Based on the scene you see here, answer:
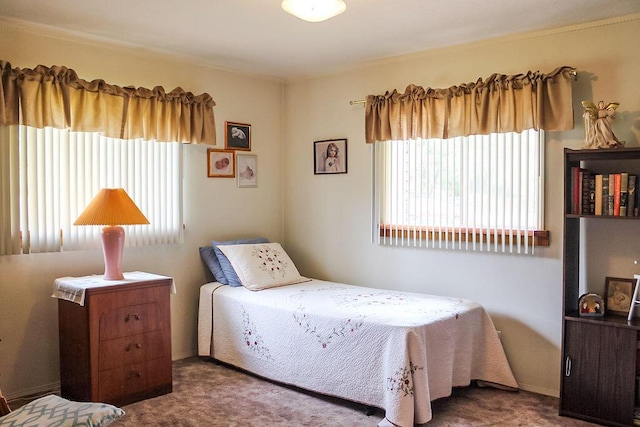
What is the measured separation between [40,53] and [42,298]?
1579 mm

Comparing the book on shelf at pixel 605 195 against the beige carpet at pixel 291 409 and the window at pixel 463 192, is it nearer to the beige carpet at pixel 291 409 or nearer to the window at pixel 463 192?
the window at pixel 463 192

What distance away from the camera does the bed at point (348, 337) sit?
9.75 feet

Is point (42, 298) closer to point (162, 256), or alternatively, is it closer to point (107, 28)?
point (162, 256)

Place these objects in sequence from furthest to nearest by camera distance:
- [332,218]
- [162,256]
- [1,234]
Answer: [332,218]
[162,256]
[1,234]

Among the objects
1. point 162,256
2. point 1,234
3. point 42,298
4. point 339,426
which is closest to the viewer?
point 339,426

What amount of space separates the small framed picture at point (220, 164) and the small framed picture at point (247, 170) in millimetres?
76

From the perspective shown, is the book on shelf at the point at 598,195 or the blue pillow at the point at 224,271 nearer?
the book on shelf at the point at 598,195

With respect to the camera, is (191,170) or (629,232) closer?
(629,232)

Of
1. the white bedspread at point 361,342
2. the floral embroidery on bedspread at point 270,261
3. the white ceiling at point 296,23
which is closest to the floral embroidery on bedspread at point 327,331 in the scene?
the white bedspread at point 361,342

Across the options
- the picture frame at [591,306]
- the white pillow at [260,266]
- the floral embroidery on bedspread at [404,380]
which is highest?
the white pillow at [260,266]

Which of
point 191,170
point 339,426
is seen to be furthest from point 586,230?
point 191,170

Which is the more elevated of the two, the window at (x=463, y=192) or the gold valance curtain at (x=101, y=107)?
the gold valance curtain at (x=101, y=107)

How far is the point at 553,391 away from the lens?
11.4 ft

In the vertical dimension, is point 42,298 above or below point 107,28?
below
